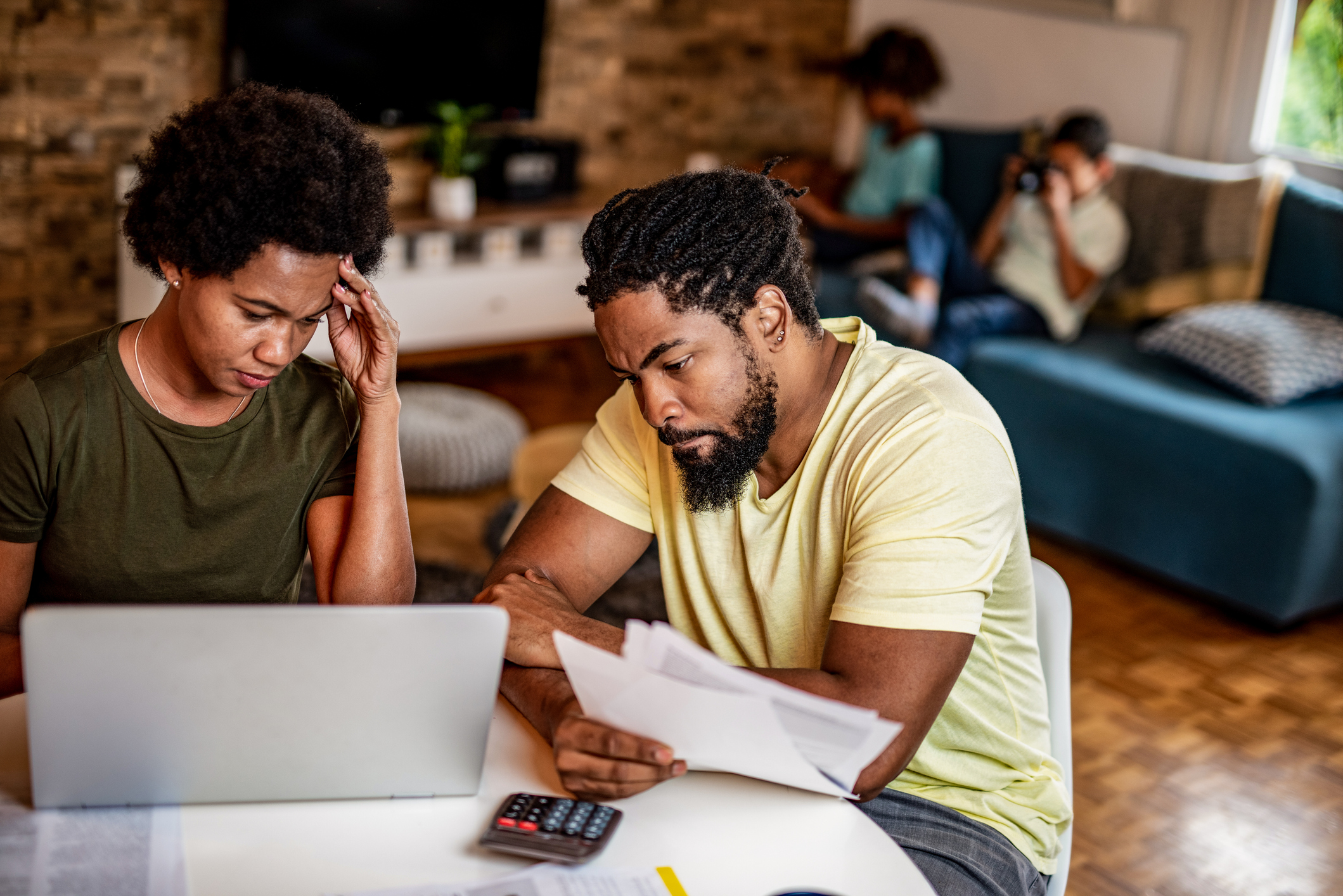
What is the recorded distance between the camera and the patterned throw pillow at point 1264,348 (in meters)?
2.94

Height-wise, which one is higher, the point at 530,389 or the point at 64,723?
the point at 64,723

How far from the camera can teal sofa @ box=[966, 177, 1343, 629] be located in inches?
108

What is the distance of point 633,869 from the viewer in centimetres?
94

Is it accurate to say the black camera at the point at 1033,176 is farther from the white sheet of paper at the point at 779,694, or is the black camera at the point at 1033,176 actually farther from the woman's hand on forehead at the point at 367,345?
the white sheet of paper at the point at 779,694

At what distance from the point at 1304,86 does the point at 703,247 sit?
3.47 m

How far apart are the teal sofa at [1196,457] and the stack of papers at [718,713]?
209 cm

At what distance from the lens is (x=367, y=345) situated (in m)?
1.30

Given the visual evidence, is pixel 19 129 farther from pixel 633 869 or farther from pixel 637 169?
pixel 633 869

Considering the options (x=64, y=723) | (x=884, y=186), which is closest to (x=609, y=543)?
(x=64, y=723)

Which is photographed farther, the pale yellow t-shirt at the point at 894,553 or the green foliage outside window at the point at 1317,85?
the green foliage outside window at the point at 1317,85

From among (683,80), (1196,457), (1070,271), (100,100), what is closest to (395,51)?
(100,100)

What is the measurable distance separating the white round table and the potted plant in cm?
296

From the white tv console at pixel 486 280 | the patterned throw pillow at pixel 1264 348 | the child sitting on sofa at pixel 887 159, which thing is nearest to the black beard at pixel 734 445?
the patterned throw pillow at pixel 1264 348

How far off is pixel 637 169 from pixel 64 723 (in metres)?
3.96
